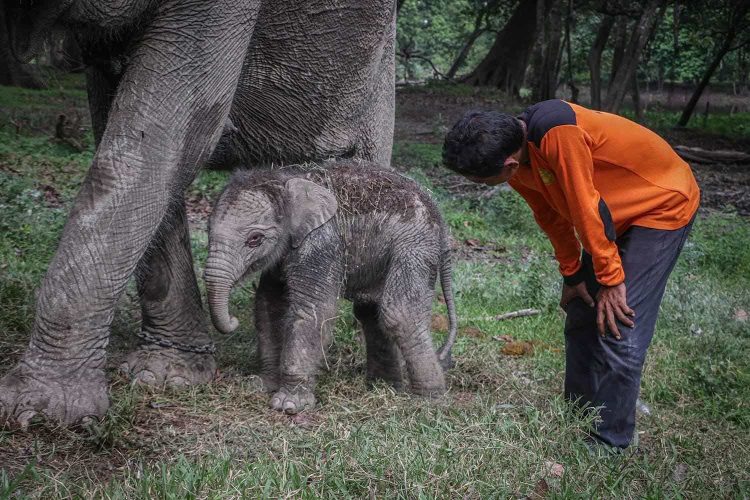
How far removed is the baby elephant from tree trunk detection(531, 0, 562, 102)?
45.8ft

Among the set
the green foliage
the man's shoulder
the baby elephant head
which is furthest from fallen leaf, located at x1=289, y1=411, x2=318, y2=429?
the green foliage

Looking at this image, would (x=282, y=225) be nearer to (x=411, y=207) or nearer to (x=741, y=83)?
(x=411, y=207)

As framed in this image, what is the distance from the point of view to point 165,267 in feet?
14.9

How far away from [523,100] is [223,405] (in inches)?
734

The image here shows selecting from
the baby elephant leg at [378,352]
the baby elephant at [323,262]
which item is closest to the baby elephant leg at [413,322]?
the baby elephant at [323,262]

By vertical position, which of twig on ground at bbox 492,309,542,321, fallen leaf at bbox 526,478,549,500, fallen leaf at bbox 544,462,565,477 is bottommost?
twig on ground at bbox 492,309,542,321

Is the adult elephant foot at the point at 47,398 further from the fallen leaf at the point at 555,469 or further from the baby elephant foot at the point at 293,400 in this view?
the fallen leaf at the point at 555,469

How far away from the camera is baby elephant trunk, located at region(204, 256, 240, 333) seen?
13.1ft

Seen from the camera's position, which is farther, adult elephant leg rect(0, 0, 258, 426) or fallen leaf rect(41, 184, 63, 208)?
fallen leaf rect(41, 184, 63, 208)

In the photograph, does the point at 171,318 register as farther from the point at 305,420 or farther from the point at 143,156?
the point at 143,156

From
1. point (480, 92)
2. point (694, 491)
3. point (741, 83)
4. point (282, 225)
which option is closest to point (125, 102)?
point (282, 225)

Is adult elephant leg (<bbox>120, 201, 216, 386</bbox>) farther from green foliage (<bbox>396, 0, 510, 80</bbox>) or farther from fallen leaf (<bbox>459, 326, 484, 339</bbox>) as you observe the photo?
green foliage (<bbox>396, 0, 510, 80</bbox>)

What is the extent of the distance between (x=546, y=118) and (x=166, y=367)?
2.19 metres

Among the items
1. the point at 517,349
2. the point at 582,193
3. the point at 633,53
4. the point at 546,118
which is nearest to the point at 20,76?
the point at 633,53
